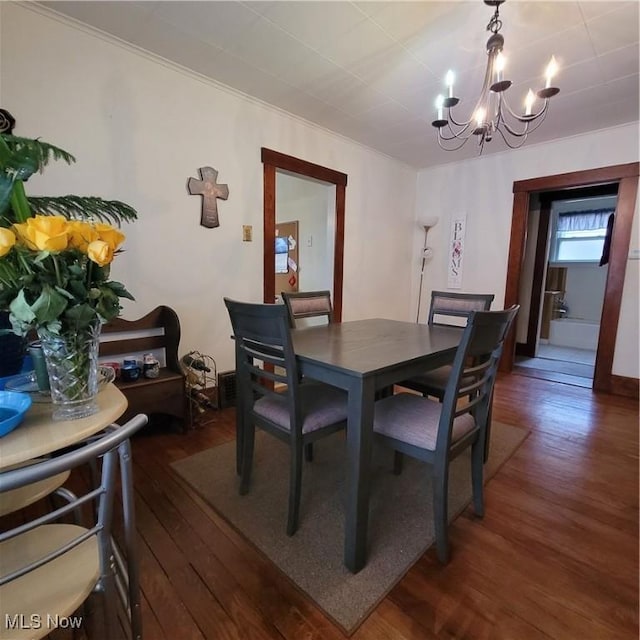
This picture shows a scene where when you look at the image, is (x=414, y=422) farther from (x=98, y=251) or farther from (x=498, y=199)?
(x=498, y=199)

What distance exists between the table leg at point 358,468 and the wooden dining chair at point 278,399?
25 cm

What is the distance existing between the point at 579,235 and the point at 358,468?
22.3 ft

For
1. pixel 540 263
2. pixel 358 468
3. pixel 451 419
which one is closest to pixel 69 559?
pixel 358 468

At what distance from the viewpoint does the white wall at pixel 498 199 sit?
10.3ft

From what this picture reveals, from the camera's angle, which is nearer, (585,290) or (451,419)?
(451,419)

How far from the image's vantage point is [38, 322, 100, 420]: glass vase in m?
0.80

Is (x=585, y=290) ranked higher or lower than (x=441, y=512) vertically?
higher

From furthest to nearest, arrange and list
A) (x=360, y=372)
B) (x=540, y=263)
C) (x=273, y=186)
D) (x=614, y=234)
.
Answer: (x=540, y=263), (x=614, y=234), (x=273, y=186), (x=360, y=372)

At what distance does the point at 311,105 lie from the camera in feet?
9.21

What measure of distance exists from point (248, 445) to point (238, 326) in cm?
60

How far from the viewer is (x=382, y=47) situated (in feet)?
6.70

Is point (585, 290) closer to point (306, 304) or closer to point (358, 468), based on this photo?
point (306, 304)

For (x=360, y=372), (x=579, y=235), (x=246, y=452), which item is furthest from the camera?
(x=579, y=235)

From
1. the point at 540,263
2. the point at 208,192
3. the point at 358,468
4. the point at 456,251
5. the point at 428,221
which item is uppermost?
the point at 428,221
